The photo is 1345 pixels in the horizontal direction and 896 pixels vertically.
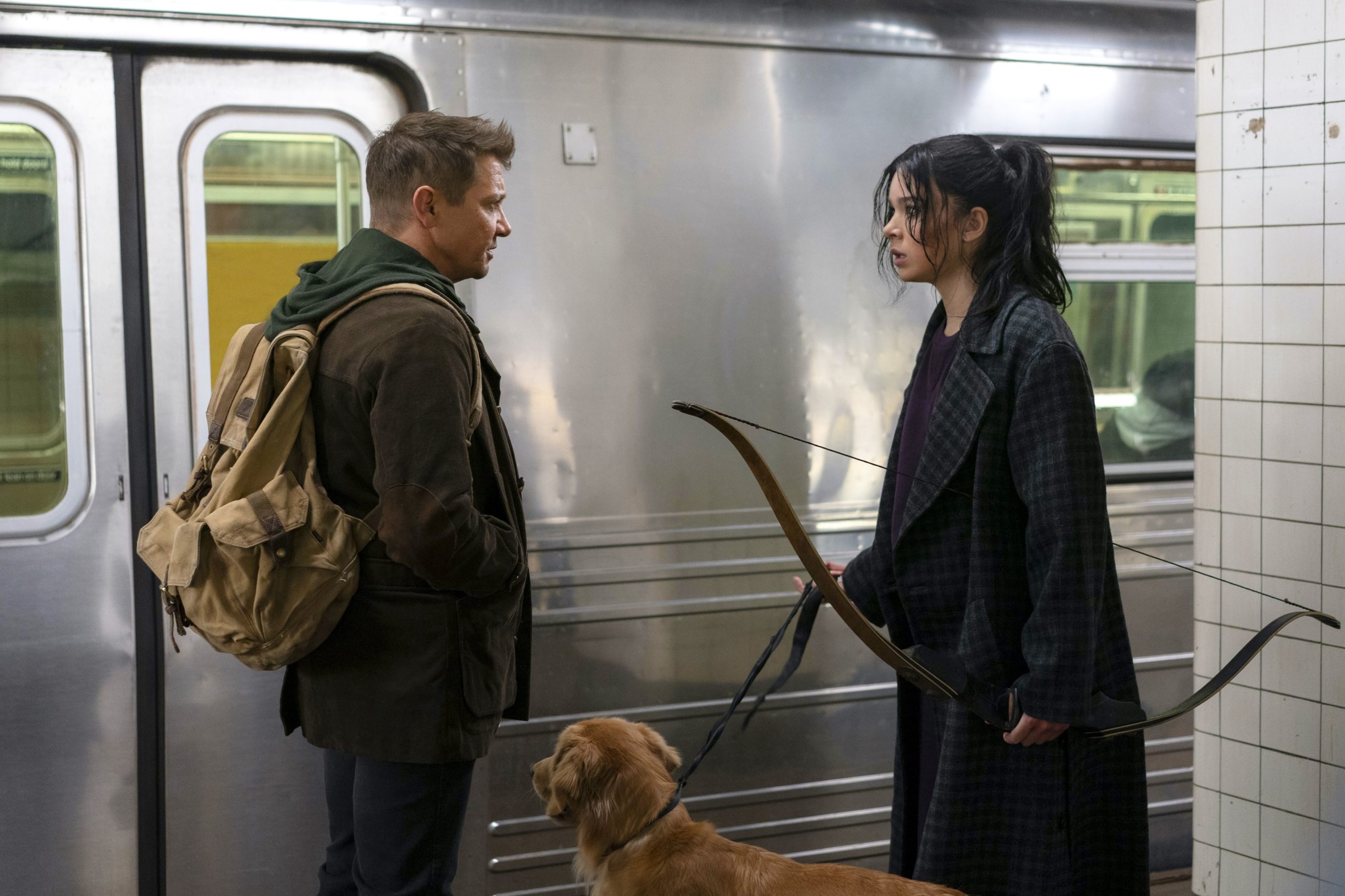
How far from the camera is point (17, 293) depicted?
8.66ft

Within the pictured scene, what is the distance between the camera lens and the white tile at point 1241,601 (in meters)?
2.73

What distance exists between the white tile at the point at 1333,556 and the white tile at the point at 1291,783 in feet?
1.44

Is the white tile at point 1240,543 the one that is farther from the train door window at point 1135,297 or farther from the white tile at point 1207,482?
the train door window at point 1135,297

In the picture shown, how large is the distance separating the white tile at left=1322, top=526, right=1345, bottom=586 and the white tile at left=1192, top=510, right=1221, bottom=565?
25cm

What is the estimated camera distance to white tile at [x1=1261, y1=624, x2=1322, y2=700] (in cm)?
265

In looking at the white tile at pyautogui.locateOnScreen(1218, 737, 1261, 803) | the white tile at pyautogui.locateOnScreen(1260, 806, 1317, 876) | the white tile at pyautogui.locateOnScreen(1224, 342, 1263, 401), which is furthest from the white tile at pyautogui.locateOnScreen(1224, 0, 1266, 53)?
the white tile at pyautogui.locateOnScreen(1260, 806, 1317, 876)

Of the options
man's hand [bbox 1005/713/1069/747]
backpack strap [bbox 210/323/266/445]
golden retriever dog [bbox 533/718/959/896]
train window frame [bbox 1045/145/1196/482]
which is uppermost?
train window frame [bbox 1045/145/1196/482]

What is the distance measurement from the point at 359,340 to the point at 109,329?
1075 millimetres

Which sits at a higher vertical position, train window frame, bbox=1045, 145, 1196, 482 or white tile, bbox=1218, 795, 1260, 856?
train window frame, bbox=1045, 145, 1196, 482

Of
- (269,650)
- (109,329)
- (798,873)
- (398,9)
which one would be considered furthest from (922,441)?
(109,329)

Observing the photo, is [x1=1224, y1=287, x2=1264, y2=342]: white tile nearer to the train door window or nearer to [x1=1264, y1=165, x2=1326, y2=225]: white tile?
[x1=1264, y1=165, x2=1326, y2=225]: white tile

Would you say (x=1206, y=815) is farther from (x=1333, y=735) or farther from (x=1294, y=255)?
(x=1294, y=255)

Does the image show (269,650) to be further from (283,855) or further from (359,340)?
(283,855)

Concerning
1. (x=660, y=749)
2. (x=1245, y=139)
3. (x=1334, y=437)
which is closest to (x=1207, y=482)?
(x=1334, y=437)
